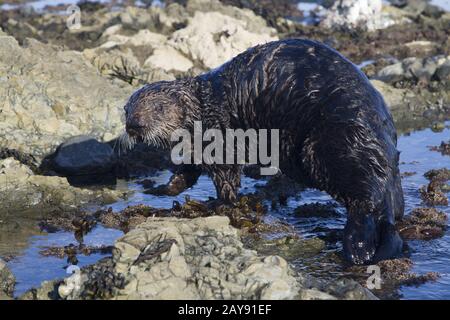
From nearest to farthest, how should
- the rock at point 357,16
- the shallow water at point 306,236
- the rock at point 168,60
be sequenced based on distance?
the shallow water at point 306,236 → the rock at point 168,60 → the rock at point 357,16

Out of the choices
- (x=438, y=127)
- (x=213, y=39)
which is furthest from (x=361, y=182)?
(x=213, y=39)

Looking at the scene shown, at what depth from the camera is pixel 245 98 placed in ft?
26.1

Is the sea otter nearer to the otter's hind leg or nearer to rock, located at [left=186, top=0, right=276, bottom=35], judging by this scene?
the otter's hind leg

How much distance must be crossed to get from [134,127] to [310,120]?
208 cm

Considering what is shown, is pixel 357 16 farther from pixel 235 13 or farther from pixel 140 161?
pixel 140 161

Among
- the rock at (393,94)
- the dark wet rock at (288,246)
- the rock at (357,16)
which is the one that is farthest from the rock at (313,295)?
the rock at (357,16)

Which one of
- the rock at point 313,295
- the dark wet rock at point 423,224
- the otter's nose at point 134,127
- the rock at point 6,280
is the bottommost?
the rock at point 6,280

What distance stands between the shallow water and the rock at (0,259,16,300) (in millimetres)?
74

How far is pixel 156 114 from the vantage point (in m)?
8.37

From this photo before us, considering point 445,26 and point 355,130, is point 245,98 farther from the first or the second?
point 445,26

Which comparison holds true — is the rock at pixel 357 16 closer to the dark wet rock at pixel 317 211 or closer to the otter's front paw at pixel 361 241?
the dark wet rock at pixel 317 211

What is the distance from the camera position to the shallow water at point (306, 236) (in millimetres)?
6660

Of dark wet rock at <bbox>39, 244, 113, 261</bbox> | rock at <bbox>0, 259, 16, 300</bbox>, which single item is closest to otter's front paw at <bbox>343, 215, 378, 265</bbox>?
dark wet rock at <bbox>39, 244, 113, 261</bbox>
